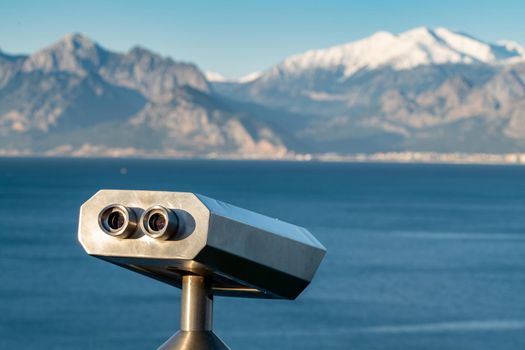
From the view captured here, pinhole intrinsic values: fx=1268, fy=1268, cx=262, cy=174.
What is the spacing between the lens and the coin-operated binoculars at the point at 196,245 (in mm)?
4820

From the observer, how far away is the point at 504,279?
86125mm

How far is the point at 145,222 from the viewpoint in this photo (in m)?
4.81

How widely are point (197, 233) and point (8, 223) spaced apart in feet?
424

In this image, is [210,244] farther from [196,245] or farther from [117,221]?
[117,221]

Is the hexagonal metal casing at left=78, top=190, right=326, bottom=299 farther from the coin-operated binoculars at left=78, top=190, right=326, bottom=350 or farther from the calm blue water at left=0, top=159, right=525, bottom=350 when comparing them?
the calm blue water at left=0, top=159, right=525, bottom=350

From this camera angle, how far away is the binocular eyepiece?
4750mm

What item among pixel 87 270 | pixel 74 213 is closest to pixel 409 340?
pixel 87 270

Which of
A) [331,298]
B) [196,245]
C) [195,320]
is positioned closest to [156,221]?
[196,245]

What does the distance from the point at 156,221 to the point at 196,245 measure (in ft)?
0.58

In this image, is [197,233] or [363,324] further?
[363,324]

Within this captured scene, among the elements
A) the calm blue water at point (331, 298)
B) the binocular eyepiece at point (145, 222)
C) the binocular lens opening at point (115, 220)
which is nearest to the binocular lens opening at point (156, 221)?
the binocular eyepiece at point (145, 222)

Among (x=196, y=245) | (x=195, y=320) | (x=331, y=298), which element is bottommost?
(x=331, y=298)

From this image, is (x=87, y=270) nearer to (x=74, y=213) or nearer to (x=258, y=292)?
(x=74, y=213)

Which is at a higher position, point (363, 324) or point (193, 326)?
point (193, 326)
